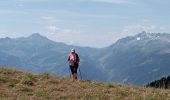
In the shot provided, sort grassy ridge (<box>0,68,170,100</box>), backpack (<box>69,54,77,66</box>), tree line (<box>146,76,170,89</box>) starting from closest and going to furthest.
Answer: grassy ridge (<box>0,68,170,100</box>) → backpack (<box>69,54,77,66</box>) → tree line (<box>146,76,170,89</box>)

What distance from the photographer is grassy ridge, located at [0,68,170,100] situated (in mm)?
25156

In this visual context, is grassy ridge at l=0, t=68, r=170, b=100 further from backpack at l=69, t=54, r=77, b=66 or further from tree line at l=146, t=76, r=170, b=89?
tree line at l=146, t=76, r=170, b=89

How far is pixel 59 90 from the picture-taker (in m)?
27.1

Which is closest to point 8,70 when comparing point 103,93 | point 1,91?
point 1,91

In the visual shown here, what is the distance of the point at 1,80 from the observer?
28.4 metres

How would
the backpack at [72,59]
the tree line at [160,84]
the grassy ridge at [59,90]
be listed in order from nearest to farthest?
1. the grassy ridge at [59,90]
2. the backpack at [72,59]
3. the tree line at [160,84]

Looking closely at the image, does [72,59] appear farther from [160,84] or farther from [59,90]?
[160,84]

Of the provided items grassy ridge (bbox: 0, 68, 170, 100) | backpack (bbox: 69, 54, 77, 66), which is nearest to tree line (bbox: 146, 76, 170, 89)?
backpack (bbox: 69, 54, 77, 66)

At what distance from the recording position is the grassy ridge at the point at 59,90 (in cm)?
2516

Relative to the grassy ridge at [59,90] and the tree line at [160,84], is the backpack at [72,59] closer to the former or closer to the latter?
the grassy ridge at [59,90]

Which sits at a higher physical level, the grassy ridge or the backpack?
the backpack

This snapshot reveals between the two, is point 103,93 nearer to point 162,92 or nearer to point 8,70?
point 162,92

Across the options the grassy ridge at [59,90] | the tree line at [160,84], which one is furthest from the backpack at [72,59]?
the tree line at [160,84]

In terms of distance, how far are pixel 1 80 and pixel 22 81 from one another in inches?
48.1
